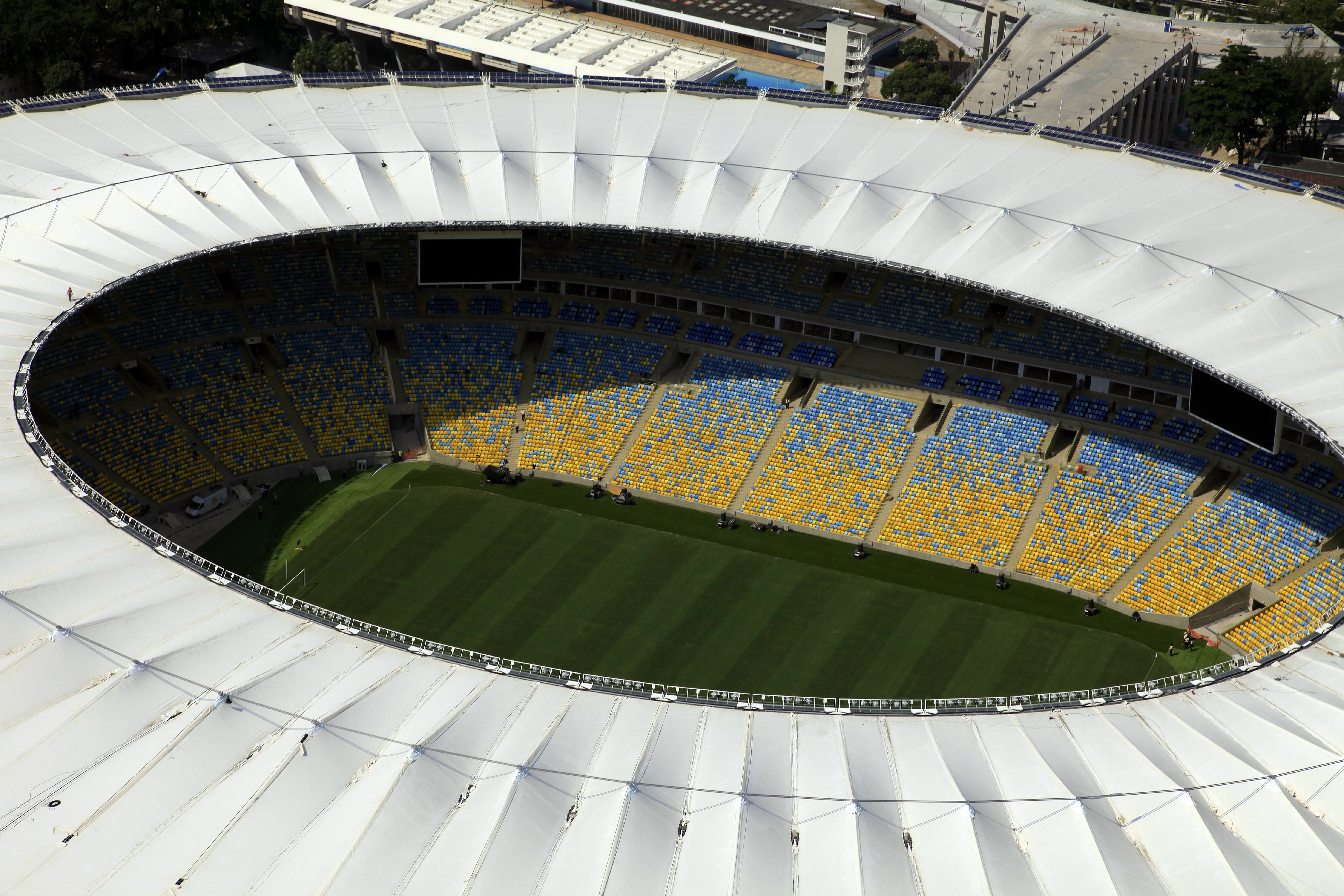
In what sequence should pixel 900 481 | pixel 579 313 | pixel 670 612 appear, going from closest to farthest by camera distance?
pixel 670 612, pixel 900 481, pixel 579 313

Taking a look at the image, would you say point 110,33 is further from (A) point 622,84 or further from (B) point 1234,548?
(B) point 1234,548

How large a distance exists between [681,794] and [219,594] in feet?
62.4

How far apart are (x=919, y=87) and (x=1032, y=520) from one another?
185ft

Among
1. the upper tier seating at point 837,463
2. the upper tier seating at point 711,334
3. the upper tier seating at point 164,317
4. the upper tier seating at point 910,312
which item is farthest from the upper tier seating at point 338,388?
the upper tier seating at point 910,312

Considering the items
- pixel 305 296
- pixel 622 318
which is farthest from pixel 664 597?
pixel 305 296

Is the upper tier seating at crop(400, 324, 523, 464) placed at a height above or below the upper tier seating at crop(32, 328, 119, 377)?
below

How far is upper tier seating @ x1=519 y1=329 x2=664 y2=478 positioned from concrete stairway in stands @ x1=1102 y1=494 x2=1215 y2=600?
25823 millimetres

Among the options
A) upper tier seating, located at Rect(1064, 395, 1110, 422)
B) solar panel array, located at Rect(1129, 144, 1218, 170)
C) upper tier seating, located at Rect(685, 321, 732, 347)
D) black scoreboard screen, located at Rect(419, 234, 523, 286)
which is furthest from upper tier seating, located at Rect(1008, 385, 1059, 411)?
black scoreboard screen, located at Rect(419, 234, 523, 286)

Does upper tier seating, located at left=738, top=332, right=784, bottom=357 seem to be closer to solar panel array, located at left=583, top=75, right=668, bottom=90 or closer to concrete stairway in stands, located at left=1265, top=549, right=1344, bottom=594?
solar panel array, located at left=583, top=75, right=668, bottom=90

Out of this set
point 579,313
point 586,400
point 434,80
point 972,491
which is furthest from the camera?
point 434,80

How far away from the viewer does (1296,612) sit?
61062mm

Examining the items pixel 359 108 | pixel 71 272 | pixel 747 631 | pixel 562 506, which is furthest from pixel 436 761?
pixel 359 108

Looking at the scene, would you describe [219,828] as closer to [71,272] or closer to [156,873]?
[156,873]

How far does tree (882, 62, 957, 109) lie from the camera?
375 feet
